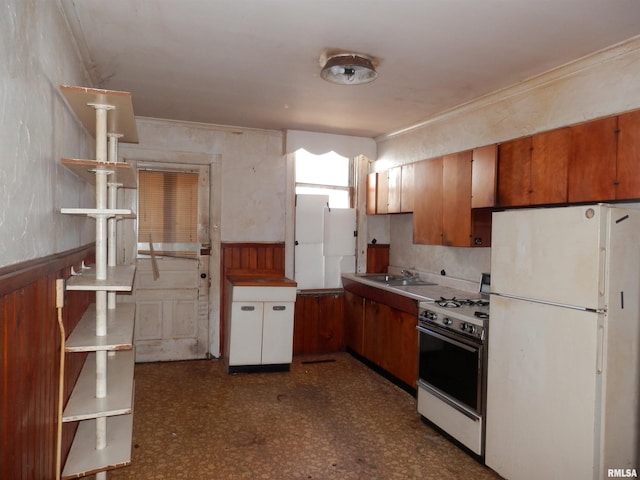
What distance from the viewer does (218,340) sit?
4.70m

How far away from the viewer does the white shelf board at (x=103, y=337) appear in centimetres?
184

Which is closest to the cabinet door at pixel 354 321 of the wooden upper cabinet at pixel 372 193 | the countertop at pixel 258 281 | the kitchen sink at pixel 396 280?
the kitchen sink at pixel 396 280

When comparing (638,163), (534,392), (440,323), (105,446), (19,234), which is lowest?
(105,446)

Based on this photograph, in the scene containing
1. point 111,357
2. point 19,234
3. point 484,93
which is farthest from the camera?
point 484,93

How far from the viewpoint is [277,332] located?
4.24m

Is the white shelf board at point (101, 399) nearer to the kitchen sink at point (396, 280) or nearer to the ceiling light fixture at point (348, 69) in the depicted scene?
the ceiling light fixture at point (348, 69)

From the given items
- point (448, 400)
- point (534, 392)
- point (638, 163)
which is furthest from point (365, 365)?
point (638, 163)

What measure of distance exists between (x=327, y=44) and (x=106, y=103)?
4.33 feet

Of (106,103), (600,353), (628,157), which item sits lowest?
(600,353)

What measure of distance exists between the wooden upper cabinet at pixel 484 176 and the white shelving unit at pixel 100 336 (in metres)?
2.54

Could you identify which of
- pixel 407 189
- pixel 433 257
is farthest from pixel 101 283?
pixel 433 257

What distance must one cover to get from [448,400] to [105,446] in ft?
7.09

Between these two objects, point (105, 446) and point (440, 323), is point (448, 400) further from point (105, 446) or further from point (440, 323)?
point (105, 446)

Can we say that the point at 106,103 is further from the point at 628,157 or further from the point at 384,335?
the point at 384,335
